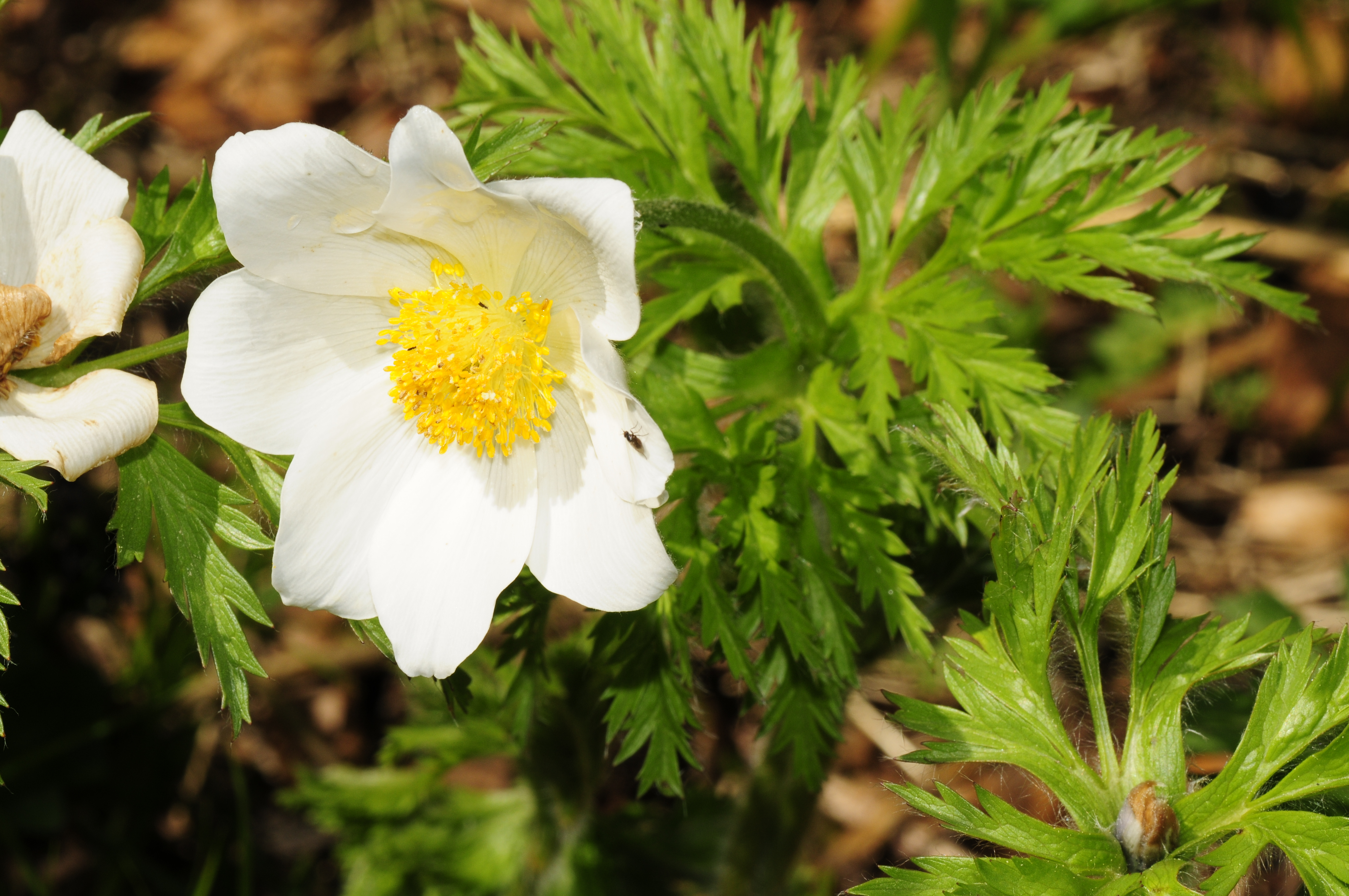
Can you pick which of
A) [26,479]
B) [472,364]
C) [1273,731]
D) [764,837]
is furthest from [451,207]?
[764,837]

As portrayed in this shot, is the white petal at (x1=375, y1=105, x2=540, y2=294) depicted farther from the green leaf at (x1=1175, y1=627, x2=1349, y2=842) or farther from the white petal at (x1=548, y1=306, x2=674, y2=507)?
the green leaf at (x1=1175, y1=627, x2=1349, y2=842)

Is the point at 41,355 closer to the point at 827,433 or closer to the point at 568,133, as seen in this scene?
the point at 568,133

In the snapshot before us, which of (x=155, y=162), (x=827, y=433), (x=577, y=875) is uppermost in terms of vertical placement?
(x=827, y=433)

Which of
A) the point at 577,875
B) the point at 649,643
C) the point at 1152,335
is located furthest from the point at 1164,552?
the point at 1152,335

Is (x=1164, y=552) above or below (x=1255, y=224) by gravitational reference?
above

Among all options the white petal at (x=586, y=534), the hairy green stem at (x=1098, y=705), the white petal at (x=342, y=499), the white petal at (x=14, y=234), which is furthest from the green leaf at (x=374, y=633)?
the hairy green stem at (x=1098, y=705)

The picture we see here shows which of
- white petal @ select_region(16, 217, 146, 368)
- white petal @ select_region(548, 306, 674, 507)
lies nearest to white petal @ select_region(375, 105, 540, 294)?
white petal @ select_region(548, 306, 674, 507)

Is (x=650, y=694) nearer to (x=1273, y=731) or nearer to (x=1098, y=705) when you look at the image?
(x=1098, y=705)
